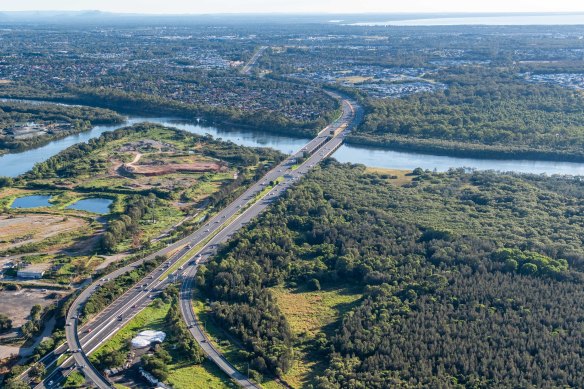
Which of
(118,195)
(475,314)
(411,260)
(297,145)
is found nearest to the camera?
(475,314)

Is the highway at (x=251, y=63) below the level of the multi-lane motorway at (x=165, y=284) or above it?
above

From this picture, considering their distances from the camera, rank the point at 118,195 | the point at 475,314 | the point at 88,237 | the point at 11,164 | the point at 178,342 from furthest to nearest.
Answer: the point at 11,164, the point at 118,195, the point at 88,237, the point at 475,314, the point at 178,342

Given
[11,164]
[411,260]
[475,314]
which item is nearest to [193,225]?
[411,260]

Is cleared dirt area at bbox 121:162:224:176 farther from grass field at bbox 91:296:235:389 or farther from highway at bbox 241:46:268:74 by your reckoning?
highway at bbox 241:46:268:74

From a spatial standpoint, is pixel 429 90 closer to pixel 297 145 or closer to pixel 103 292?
pixel 297 145

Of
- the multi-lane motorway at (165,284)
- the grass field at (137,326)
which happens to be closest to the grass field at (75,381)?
the multi-lane motorway at (165,284)

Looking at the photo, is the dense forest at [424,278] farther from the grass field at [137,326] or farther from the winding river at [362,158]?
the winding river at [362,158]

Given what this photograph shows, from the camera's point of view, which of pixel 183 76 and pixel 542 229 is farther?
pixel 183 76
